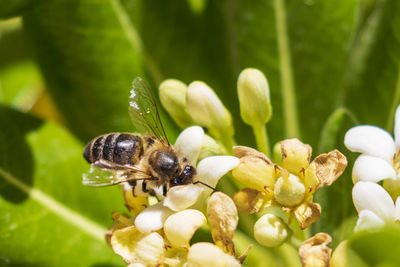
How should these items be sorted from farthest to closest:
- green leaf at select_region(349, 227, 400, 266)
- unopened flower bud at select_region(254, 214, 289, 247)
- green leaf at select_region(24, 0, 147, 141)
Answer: green leaf at select_region(24, 0, 147, 141), unopened flower bud at select_region(254, 214, 289, 247), green leaf at select_region(349, 227, 400, 266)

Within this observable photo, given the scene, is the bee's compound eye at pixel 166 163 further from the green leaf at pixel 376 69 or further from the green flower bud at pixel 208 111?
the green leaf at pixel 376 69

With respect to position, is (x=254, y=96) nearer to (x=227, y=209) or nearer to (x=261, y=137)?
(x=261, y=137)

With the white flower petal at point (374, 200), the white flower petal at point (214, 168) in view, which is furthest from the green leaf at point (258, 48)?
the white flower petal at point (374, 200)

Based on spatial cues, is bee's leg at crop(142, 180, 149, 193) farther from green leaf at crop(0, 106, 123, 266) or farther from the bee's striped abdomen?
green leaf at crop(0, 106, 123, 266)

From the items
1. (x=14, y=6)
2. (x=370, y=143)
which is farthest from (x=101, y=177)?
(x=370, y=143)

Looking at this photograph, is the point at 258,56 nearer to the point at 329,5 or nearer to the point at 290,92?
the point at 290,92

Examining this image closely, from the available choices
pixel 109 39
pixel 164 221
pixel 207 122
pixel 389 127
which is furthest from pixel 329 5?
pixel 164 221

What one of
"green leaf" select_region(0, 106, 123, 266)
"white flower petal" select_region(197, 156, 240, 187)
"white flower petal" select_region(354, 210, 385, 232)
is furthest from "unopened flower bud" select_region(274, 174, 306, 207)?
"green leaf" select_region(0, 106, 123, 266)
